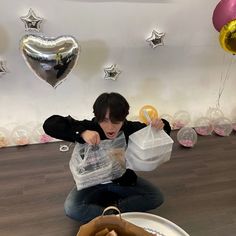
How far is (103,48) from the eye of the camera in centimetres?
182

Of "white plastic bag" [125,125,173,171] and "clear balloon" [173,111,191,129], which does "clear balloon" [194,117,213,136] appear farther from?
"white plastic bag" [125,125,173,171]

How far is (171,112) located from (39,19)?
1043 millimetres

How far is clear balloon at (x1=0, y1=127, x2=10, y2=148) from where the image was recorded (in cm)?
184

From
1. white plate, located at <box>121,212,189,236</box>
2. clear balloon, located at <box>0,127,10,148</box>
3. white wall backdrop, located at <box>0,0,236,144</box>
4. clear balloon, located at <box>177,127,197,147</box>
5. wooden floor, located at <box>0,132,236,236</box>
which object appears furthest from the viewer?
Result: clear balloon, located at <box>177,127,197,147</box>

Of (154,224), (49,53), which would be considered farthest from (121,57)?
(154,224)

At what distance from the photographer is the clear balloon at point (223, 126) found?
6.90 feet

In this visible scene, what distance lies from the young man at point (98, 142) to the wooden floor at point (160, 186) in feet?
0.41

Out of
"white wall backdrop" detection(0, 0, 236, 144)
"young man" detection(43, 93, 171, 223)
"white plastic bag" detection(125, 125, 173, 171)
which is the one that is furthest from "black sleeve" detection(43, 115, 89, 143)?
"white wall backdrop" detection(0, 0, 236, 144)

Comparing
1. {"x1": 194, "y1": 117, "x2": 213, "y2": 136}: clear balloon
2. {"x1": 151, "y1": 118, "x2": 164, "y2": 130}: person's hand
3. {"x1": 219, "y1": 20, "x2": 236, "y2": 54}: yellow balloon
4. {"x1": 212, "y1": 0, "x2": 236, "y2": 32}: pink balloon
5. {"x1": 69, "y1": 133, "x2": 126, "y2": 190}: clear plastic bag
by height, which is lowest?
{"x1": 194, "y1": 117, "x2": 213, "y2": 136}: clear balloon

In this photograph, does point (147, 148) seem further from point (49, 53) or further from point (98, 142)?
point (49, 53)

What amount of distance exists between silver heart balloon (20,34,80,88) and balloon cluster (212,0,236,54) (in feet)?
2.40

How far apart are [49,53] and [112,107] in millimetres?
505

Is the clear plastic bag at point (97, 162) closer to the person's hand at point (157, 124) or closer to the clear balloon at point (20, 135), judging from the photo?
A: the person's hand at point (157, 124)

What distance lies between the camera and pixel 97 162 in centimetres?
120
